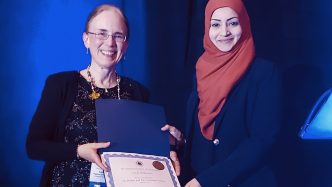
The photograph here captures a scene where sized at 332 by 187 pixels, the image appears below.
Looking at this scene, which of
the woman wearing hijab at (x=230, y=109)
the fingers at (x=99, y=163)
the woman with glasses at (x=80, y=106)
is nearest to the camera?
the fingers at (x=99, y=163)

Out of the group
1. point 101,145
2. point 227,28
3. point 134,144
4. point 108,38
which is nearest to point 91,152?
point 101,145

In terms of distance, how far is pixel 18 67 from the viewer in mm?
1509

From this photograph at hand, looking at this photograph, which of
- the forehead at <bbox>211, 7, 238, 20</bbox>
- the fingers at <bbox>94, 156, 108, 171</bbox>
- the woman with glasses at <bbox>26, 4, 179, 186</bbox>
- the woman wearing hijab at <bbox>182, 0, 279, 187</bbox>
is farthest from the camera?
the forehead at <bbox>211, 7, 238, 20</bbox>

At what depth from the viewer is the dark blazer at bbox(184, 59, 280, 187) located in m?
1.35

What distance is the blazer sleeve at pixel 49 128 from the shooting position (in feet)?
4.08

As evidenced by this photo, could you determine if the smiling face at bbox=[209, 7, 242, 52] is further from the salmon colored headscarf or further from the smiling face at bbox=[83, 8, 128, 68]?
the smiling face at bbox=[83, 8, 128, 68]

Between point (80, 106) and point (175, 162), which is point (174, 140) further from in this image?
point (80, 106)

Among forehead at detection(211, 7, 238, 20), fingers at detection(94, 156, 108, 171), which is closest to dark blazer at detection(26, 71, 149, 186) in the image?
fingers at detection(94, 156, 108, 171)

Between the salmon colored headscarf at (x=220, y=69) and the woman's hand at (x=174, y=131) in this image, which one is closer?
the woman's hand at (x=174, y=131)

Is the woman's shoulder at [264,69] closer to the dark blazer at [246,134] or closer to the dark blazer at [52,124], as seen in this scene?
the dark blazer at [246,134]

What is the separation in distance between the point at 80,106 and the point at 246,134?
0.56m

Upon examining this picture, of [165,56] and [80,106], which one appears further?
[165,56]

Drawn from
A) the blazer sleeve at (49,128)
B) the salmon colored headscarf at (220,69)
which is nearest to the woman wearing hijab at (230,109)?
the salmon colored headscarf at (220,69)

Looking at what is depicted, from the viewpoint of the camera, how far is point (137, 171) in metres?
1.19
